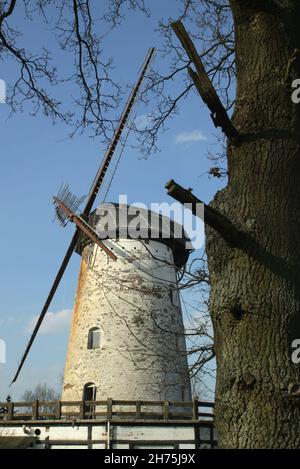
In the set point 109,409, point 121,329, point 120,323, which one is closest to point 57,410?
point 109,409

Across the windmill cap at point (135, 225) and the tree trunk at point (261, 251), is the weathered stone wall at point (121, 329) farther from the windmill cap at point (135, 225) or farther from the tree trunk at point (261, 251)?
the tree trunk at point (261, 251)

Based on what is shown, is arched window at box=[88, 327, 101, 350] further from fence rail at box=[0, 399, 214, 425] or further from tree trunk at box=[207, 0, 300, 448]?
tree trunk at box=[207, 0, 300, 448]

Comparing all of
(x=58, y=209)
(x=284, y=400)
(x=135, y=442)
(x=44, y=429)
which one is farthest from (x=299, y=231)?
(x=58, y=209)

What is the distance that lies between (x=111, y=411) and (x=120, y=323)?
322 centimetres

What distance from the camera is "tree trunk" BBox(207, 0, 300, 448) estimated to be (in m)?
2.06

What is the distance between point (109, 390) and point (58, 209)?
6.73 meters

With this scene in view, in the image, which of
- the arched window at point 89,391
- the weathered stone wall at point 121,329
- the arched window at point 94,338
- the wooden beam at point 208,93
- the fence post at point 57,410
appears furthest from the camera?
the arched window at point 94,338

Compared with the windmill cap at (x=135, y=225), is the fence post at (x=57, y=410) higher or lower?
lower

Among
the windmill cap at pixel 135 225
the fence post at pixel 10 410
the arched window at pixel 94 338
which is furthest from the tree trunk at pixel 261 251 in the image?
the windmill cap at pixel 135 225

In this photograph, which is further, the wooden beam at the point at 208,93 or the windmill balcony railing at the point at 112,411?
the windmill balcony railing at the point at 112,411

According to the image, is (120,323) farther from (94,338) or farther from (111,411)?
(111,411)

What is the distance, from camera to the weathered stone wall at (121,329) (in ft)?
50.5

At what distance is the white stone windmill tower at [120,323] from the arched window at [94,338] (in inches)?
1.2
